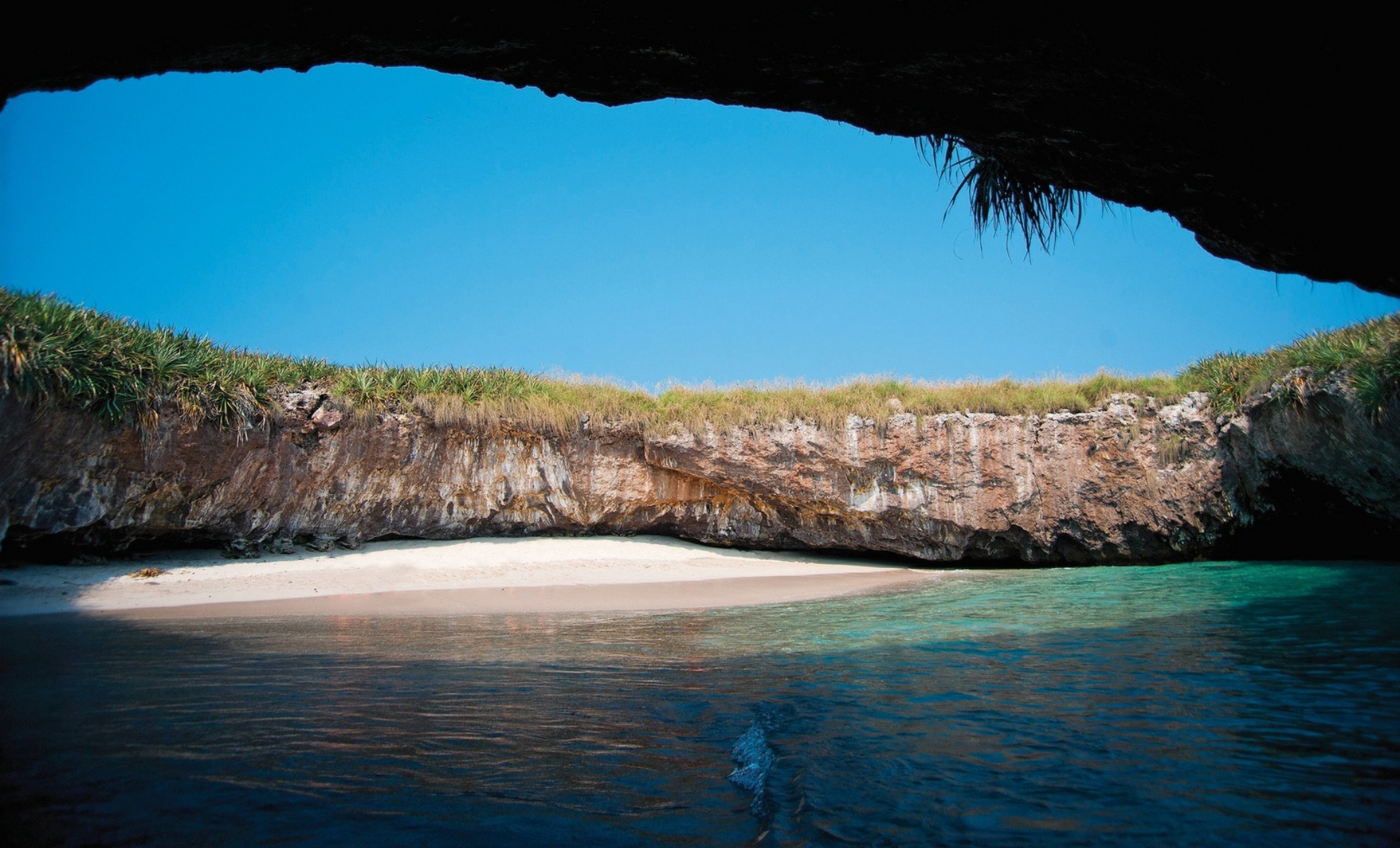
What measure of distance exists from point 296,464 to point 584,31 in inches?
421

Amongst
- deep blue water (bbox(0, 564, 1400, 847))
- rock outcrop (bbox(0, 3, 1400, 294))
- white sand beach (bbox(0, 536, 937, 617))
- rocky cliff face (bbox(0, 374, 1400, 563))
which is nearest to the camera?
deep blue water (bbox(0, 564, 1400, 847))

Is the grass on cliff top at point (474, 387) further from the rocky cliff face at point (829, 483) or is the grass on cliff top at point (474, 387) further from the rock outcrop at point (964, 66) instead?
the rock outcrop at point (964, 66)

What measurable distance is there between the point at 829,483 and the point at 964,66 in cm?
1062

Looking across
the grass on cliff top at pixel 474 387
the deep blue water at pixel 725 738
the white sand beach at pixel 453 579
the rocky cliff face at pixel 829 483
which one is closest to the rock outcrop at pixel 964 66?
the deep blue water at pixel 725 738

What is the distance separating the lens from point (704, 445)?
13508 mm

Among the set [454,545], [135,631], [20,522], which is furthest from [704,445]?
[20,522]

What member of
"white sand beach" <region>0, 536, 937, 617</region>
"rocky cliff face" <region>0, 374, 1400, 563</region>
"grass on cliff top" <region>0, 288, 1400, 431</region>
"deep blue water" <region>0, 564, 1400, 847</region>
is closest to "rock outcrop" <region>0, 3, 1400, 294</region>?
"deep blue water" <region>0, 564, 1400, 847</region>

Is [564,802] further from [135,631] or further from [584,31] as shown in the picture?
[135,631]

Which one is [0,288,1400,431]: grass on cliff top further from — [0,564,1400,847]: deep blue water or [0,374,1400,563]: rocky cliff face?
[0,564,1400,847]: deep blue water

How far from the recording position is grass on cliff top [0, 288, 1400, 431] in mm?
9203

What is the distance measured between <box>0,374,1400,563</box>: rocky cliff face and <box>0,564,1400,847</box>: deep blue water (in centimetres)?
587

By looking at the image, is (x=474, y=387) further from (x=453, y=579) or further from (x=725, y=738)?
(x=725, y=738)

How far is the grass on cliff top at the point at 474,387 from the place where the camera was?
9203 mm

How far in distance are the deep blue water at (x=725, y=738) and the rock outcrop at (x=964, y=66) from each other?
2607 millimetres
